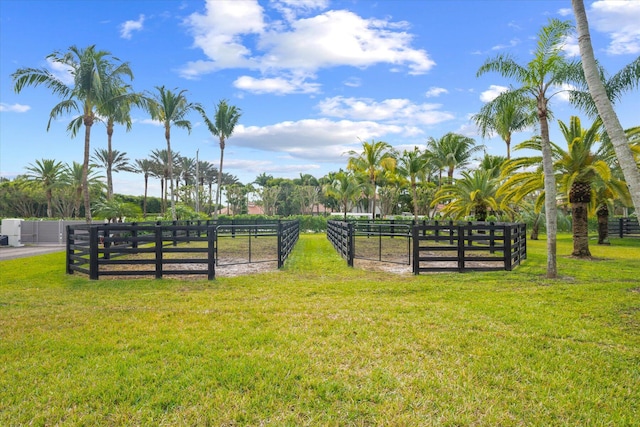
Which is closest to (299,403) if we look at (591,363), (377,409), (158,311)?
(377,409)

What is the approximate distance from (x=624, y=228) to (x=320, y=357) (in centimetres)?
2996

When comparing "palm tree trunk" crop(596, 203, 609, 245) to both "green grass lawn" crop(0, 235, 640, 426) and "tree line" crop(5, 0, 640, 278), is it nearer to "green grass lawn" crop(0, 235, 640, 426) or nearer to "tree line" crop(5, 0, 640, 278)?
"tree line" crop(5, 0, 640, 278)

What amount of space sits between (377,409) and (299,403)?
61cm

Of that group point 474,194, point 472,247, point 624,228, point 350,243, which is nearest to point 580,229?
point 474,194

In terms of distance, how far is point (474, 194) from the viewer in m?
17.9

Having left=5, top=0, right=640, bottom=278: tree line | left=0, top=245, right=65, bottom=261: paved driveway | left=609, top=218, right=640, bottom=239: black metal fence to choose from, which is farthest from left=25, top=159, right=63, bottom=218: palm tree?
left=609, top=218, right=640, bottom=239: black metal fence

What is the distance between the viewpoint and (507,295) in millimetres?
6969

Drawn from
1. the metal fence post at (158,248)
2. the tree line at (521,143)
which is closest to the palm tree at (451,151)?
the tree line at (521,143)

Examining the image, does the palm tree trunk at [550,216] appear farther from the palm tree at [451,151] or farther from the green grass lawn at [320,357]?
the palm tree at [451,151]

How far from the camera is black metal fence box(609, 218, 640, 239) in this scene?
2539 centimetres

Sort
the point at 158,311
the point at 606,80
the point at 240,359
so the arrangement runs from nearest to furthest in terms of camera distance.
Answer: the point at 240,359 < the point at 158,311 < the point at 606,80

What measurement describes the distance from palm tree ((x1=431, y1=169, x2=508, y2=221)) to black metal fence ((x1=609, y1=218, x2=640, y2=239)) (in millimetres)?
12835

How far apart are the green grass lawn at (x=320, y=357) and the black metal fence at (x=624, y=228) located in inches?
907

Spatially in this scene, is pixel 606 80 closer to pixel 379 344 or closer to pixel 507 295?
pixel 507 295
